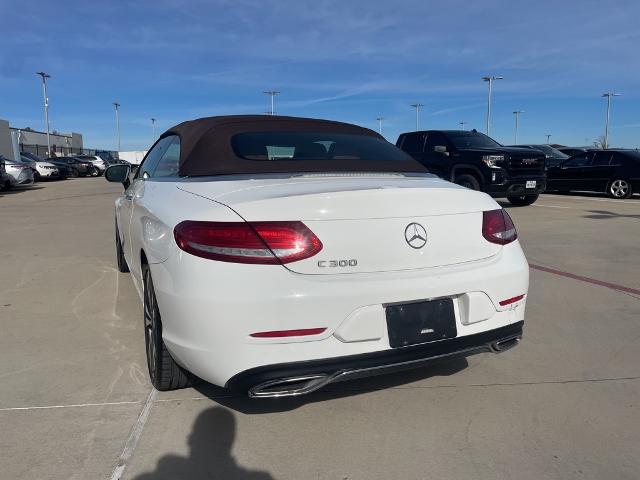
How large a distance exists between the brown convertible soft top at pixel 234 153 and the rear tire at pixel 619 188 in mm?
13345

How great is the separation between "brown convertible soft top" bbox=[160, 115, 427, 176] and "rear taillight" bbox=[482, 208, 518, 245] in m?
0.75

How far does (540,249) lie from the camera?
7.07 m

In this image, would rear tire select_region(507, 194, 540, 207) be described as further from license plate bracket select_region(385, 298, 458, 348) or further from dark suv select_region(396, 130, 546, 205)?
license plate bracket select_region(385, 298, 458, 348)

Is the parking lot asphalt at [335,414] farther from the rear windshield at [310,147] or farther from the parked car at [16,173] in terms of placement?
the parked car at [16,173]

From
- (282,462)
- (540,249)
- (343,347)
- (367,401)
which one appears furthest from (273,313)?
(540,249)

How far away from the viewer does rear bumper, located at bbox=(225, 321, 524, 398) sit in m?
2.26

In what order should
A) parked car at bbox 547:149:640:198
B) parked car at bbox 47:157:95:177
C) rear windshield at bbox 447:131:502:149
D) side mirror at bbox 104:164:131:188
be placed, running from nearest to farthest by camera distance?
side mirror at bbox 104:164:131:188 < rear windshield at bbox 447:131:502:149 < parked car at bbox 547:149:640:198 < parked car at bbox 47:157:95:177

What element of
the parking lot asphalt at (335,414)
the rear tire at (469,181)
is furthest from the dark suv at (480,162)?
the parking lot asphalt at (335,414)

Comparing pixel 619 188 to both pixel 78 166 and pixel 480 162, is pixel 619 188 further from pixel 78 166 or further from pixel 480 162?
pixel 78 166

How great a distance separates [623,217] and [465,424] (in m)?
9.38

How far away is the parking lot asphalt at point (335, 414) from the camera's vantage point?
2336 millimetres

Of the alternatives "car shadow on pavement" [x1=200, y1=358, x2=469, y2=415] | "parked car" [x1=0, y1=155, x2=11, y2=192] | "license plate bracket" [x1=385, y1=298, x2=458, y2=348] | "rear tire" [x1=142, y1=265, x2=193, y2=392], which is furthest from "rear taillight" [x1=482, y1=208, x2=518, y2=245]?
"parked car" [x1=0, y1=155, x2=11, y2=192]

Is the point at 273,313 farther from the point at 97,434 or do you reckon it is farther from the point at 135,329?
the point at 135,329

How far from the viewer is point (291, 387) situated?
233cm
